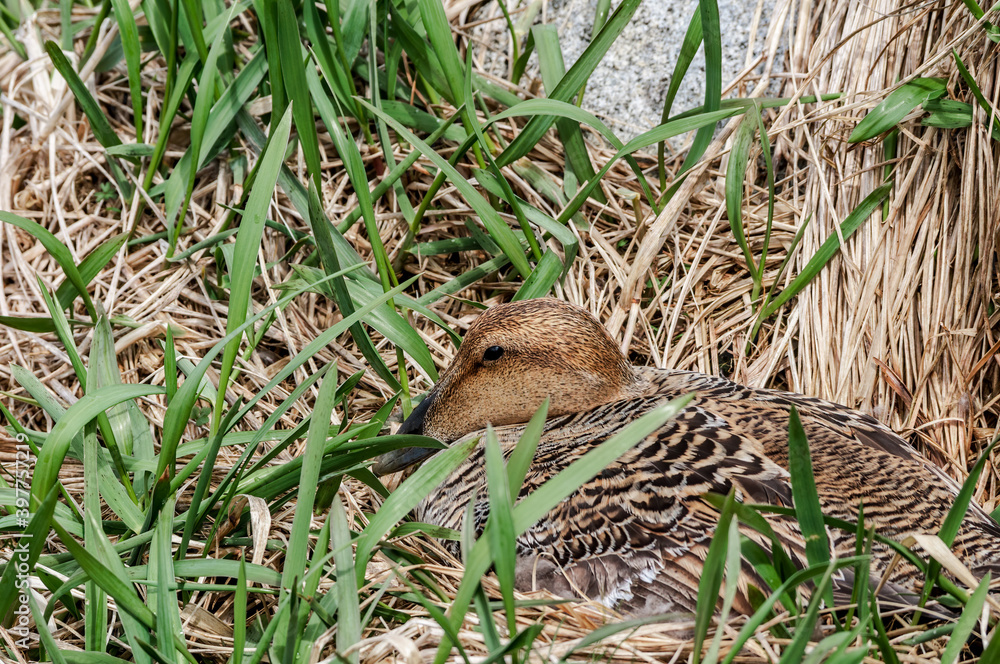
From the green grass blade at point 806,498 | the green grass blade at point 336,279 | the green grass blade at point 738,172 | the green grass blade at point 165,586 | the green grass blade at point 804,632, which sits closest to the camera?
the green grass blade at point 804,632

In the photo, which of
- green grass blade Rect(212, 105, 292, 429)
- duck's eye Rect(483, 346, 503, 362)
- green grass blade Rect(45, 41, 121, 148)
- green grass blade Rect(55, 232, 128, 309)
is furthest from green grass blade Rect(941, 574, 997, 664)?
green grass blade Rect(45, 41, 121, 148)

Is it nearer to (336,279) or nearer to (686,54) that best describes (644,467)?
(336,279)

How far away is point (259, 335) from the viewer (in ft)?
9.05

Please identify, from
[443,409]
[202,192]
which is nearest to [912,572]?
[443,409]

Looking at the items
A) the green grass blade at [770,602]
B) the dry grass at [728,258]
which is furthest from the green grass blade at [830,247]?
the green grass blade at [770,602]

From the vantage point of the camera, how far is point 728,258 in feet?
10.4

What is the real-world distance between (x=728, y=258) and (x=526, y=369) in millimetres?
1057

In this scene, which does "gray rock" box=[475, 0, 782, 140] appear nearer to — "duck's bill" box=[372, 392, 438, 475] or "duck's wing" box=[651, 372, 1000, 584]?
"duck's wing" box=[651, 372, 1000, 584]

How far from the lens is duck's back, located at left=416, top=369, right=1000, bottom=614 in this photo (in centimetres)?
197

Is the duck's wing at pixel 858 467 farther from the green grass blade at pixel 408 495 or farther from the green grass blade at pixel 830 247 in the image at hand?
the green grass blade at pixel 408 495

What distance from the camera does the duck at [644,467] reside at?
6.47 feet

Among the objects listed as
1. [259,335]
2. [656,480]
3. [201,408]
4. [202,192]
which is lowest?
[656,480]

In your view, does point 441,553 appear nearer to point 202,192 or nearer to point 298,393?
point 298,393

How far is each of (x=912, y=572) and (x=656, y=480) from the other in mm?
578
